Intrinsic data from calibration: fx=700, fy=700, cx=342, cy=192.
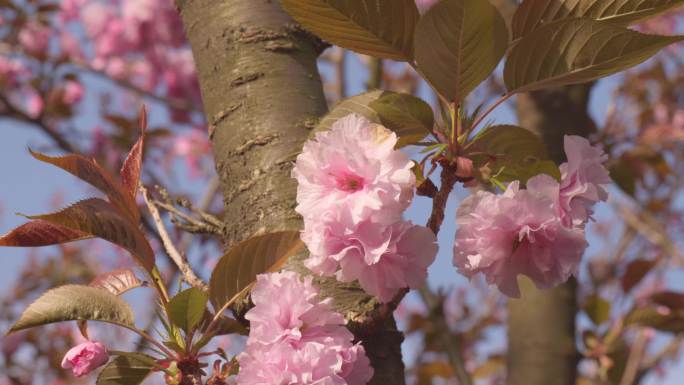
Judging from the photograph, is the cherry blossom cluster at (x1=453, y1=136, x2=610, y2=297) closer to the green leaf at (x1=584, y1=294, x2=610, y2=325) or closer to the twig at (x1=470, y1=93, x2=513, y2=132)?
the twig at (x1=470, y1=93, x2=513, y2=132)

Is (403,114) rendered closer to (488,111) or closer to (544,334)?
(488,111)

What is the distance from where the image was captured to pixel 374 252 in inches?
22.5

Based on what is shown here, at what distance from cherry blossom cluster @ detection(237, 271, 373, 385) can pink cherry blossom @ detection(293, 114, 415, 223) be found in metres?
0.07

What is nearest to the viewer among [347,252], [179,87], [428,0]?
[347,252]

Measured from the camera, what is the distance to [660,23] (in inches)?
193

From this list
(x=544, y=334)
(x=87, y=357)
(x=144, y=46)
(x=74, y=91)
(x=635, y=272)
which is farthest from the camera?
(x=144, y=46)

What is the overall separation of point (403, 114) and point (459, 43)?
0.08m

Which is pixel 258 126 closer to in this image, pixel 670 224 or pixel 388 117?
pixel 388 117

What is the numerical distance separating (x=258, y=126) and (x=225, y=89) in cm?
8

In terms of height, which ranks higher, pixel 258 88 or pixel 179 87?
pixel 179 87

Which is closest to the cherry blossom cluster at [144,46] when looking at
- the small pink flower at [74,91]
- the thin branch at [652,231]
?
the small pink flower at [74,91]

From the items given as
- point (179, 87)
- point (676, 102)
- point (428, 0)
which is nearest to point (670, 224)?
point (676, 102)

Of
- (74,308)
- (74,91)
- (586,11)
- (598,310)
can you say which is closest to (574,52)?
(586,11)

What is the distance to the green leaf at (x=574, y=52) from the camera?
0.61m
